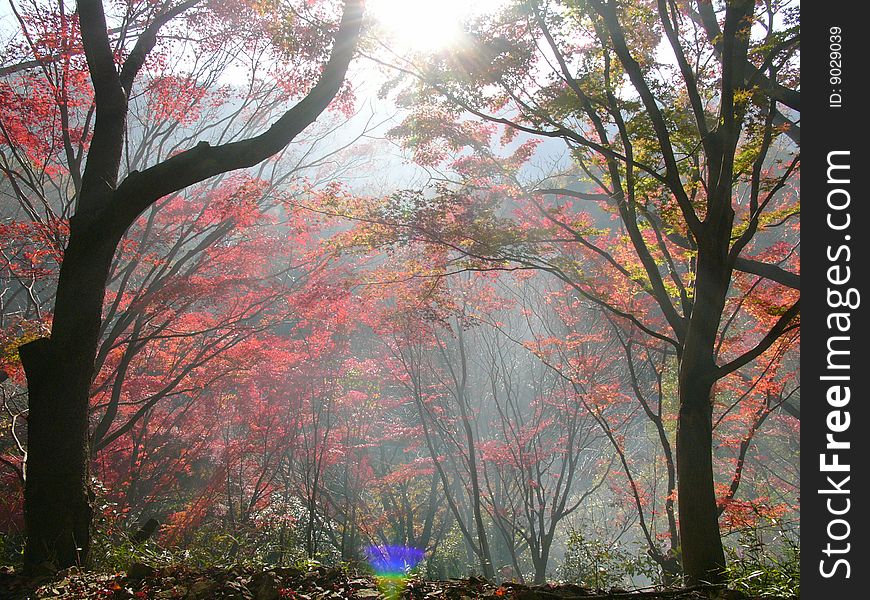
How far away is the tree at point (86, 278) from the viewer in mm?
3510

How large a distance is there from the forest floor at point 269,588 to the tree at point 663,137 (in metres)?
1.66

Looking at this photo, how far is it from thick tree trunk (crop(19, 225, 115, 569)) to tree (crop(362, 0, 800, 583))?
9.66 feet

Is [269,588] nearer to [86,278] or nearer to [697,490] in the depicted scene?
[86,278]

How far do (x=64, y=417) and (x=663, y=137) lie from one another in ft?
14.5

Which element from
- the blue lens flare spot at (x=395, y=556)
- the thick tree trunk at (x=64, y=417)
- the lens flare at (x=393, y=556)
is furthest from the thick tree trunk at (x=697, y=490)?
the blue lens flare spot at (x=395, y=556)

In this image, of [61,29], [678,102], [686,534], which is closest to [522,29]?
[678,102]

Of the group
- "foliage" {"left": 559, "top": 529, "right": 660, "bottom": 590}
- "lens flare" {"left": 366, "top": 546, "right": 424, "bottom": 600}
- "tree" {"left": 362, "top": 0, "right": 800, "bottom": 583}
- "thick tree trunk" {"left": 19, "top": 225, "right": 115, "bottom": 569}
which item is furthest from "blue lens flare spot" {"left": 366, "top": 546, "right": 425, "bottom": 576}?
"thick tree trunk" {"left": 19, "top": 225, "right": 115, "bottom": 569}

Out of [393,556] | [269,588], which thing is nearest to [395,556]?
[393,556]

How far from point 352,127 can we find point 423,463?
6.92 metres

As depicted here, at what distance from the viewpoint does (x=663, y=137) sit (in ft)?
14.2

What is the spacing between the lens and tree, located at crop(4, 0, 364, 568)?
3.51 meters

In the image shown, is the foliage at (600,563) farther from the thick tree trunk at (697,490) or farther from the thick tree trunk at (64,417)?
the thick tree trunk at (64,417)

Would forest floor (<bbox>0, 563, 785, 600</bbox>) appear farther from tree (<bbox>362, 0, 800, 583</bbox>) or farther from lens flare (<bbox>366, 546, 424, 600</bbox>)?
lens flare (<bbox>366, 546, 424, 600</bbox>)
